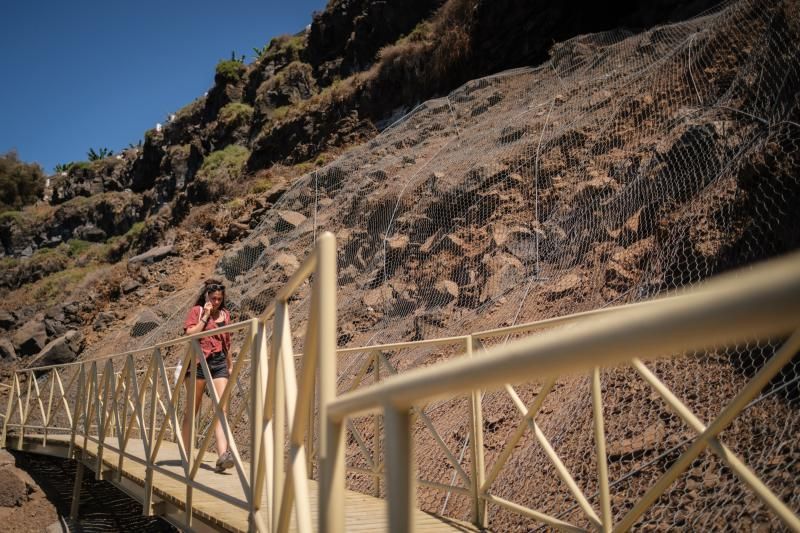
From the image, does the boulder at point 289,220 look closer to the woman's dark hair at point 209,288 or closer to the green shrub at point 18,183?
the woman's dark hair at point 209,288

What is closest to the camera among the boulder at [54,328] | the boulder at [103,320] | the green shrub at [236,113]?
the boulder at [103,320]

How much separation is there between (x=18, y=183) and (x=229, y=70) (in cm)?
2126

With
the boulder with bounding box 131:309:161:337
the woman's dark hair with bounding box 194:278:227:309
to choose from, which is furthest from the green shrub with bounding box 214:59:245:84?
the woman's dark hair with bounding box 194:278:227:309

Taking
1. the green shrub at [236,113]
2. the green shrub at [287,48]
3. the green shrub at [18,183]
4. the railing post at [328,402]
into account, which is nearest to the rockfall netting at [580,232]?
the railing post at [328,402]

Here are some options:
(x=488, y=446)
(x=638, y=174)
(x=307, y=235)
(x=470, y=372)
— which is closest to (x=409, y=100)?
(x=307, y=235)

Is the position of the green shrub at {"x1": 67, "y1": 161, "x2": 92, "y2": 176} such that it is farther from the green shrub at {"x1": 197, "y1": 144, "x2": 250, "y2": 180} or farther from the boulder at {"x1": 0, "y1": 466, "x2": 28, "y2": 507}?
the boulder at {"x1": 0, "y1": 466, "x2": 28, "y2": 507}

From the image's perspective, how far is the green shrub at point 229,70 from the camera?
80.2ft

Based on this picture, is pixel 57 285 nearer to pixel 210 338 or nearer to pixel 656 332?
pixel 210 338

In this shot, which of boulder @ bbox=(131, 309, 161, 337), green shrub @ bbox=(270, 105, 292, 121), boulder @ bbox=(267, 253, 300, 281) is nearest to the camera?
boulder @ bbox=(267, 253, 300, 281)

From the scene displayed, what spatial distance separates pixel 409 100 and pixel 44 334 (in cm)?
1199

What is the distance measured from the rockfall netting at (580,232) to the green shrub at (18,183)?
102ft

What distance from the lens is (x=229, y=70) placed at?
80.3 feet

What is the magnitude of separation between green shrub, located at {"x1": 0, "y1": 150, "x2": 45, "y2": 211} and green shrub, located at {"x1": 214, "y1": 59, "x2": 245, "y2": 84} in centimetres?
Answer: 2005

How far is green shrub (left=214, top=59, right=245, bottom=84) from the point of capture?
80.2ft
